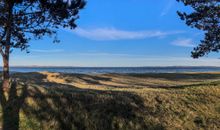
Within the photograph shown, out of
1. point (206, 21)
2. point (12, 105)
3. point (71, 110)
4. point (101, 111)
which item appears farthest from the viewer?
point (206, 21)

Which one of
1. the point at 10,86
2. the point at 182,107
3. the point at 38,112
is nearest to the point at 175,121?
the point at 182,107

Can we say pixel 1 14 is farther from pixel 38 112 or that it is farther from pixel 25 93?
pixel 38 112

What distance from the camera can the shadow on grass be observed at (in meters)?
13.6

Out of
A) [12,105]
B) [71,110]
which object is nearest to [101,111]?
[71,110]

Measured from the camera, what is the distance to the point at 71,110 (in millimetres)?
14594

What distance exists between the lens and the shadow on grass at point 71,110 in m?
13.6

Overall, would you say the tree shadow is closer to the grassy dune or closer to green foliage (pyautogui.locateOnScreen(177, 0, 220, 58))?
the grassy dune

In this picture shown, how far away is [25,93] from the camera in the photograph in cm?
1559

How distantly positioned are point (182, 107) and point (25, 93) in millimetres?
6107

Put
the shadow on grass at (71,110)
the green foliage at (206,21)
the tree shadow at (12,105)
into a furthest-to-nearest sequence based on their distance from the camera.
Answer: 1. the green foliage at (206,21)
2. the shadow on grass at (71,110)
3. the tree shadow at (12,105)

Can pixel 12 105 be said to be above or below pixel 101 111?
above

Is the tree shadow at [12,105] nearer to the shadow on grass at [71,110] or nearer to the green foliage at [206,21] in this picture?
the shadow on grass at [71,110]

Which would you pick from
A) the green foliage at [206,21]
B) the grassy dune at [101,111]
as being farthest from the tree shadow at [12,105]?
the green foliage at [206,21]

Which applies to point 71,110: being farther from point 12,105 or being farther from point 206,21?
point 206,21
